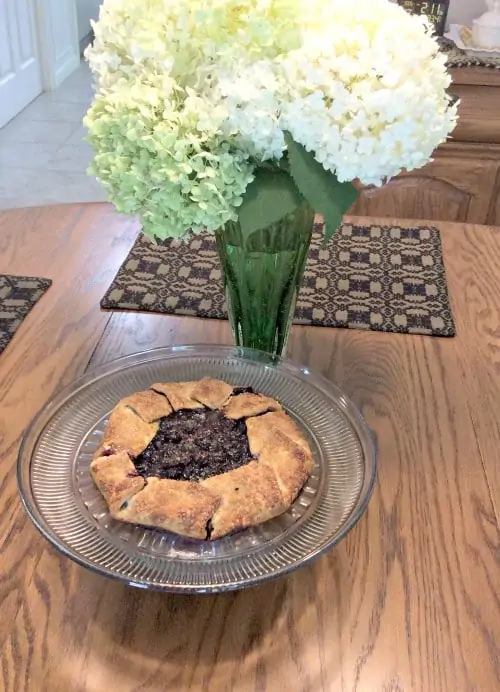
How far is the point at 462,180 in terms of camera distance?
237 centimetres

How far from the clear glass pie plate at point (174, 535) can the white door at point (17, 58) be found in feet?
11.6

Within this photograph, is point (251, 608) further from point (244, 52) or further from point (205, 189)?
point (244, 52)

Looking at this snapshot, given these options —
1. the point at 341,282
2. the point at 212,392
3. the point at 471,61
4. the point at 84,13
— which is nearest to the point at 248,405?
the point at 212,392

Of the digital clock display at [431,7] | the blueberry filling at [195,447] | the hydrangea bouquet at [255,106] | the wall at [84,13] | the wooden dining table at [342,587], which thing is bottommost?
the wall at [84,13]

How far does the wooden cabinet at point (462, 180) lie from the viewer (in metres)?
2.26

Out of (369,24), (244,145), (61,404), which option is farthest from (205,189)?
(61,404)

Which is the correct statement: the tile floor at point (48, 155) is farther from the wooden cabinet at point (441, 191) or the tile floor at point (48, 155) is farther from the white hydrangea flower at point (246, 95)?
the white hydrangea flower at point (246, 95)

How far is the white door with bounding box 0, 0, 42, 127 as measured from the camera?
3885 mm

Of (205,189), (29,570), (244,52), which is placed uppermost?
(244,52)

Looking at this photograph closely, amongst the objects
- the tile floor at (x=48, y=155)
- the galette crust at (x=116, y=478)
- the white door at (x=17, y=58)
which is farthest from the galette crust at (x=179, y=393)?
the white door at (x=17, y=58)

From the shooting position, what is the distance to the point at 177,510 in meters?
0.67

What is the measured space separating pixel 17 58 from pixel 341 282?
360 centimetres

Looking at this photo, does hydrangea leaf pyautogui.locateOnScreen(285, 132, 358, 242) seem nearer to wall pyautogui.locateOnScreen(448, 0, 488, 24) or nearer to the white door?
wall pyautogui.locateOnScreen(448, 0, 488, 24)

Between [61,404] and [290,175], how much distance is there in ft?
1.32
